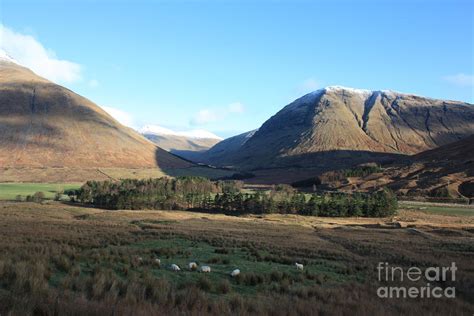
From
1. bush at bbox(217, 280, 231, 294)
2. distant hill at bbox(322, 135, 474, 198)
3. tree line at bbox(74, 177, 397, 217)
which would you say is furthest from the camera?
distant hill at bbox(322, 135, 474, 198)

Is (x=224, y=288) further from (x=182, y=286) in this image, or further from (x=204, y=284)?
(x=182, y=286)

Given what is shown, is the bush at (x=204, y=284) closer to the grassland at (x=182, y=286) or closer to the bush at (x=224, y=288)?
the grassland at (x=182, y=286)

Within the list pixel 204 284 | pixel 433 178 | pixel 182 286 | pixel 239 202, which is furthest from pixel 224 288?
pixel 433 178

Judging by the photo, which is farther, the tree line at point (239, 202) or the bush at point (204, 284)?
the tree line at point (239, 202)

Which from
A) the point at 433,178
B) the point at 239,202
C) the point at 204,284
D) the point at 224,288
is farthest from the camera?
the point at 433,178

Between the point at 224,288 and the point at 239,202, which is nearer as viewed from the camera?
the point at 224,288

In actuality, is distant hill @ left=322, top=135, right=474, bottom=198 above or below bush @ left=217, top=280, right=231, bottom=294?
above

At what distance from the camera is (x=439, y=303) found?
13203mm

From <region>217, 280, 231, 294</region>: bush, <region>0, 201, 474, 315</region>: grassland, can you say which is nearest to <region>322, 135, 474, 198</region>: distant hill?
<region>0, 201, 474, 315</region>: grassland

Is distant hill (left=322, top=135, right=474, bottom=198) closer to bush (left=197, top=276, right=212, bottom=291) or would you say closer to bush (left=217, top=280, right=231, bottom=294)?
bush (left=217, top=280, right=231, bottom=294)

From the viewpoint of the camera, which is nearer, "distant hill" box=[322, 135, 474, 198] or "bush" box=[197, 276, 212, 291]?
"bush" box=[197, 276, 212, 291]

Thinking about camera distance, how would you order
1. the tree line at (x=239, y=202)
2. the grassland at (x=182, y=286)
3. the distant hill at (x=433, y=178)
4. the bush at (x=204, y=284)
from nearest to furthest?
1. the grassland at (x=182, y=286)
2. the bush at (x=204, y=284)
3. the tree line at (x=239, y=202)
4. the distant hill at (x=433, y=178)

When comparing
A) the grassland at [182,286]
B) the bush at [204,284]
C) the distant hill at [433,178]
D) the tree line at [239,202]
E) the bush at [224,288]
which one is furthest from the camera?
the distant hill at [433,178]

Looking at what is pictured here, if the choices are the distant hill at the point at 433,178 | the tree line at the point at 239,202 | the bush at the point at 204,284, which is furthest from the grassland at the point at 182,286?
the distant hill at the point at 433,178
